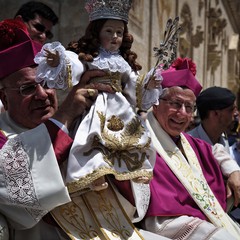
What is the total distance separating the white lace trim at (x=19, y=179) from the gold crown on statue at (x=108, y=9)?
81cm

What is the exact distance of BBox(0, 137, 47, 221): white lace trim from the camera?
8.56ft

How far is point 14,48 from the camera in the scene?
3.04 m

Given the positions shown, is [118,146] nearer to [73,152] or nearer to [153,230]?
[73,152]

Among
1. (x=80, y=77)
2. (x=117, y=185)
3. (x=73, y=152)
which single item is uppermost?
(x=80, y=77)

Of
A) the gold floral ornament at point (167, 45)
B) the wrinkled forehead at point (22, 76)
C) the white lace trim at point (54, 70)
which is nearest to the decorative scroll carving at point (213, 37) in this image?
the gold floral ornament at point (167, 45)

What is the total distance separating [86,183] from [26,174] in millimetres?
296

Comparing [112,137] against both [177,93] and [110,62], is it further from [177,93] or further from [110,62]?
[177,93]

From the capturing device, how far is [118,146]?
2.76 m

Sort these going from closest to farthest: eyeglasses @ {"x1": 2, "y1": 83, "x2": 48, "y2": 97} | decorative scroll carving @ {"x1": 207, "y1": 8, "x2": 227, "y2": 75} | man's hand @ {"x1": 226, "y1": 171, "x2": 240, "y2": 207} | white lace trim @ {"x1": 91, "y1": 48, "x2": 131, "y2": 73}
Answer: white lace trim @ {"x1": 91, "y1": 48, "x2": 131, "y2": 73} < eyeglasses @ {"x1": 2, "y1": 83, "x2": 48, "y2": 97} < man's hand @ {"x1": 226, "y1": 171, "x2": 240, "y2": 207} < decorative scroll carving @ {"x1": 207, "y1": 8, "x2": 227, "y2": 75}

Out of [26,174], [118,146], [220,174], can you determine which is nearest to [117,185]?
[118,146]

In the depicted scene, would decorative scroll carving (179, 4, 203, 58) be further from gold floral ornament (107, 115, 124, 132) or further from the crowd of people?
gold floral ornament (107, 115, 124, 132)

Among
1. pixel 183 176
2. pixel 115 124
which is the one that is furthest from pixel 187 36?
pixel 115 124

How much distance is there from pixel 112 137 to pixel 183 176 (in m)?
0.99

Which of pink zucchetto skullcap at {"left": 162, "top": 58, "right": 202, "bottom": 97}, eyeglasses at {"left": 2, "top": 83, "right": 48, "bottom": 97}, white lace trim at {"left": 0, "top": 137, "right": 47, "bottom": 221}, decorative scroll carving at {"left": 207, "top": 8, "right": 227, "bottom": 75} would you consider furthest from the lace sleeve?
decorative scroll carving at {"left": 207, "top": 8, "right": 227, "bottom": 75}
